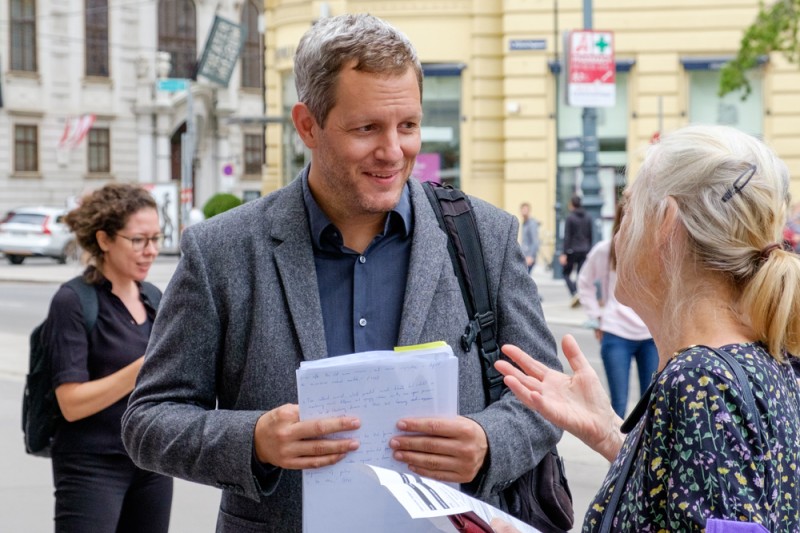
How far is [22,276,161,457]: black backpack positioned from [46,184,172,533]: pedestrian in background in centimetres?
3

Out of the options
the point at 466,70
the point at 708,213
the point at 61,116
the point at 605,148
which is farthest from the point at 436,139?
the point at 708,213

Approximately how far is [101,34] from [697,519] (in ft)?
169

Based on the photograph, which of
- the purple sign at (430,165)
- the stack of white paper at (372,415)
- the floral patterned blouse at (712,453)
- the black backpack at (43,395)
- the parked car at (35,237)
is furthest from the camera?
the parked car at (35,237)

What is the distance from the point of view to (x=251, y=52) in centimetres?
5800

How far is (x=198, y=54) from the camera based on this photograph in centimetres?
5522

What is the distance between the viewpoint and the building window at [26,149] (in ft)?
156

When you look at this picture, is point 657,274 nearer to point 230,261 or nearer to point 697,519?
point 697,519

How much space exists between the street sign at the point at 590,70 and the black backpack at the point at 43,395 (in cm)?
1534

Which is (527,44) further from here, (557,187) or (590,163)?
(590,163)

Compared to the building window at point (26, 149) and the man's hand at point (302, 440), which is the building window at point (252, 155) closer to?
the building window at point (26, 149)

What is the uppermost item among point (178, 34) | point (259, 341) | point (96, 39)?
point (178, 34)

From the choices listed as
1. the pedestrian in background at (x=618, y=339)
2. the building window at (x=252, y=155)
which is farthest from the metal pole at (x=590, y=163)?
the building window at (x=252, y=155)

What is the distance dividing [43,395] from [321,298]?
5.94 feet

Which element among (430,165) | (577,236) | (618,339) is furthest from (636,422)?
(430,165)
